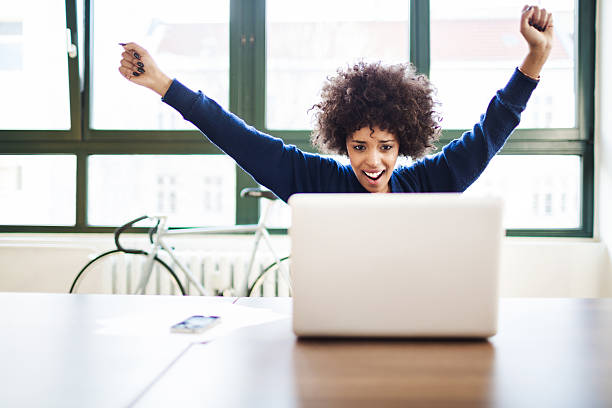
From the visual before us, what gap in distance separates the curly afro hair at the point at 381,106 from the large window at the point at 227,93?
134 centimetres

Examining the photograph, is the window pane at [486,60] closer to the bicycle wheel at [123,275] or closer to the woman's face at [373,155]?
the woman's face at [373,155]

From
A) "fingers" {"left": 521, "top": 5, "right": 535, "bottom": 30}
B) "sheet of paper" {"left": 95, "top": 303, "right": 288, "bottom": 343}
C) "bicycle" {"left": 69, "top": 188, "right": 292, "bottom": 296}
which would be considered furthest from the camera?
"bicycle" {"left": 69, "top": 188, "right": 292, "bottom": 296}

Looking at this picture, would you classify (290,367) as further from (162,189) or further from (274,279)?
(162,189)

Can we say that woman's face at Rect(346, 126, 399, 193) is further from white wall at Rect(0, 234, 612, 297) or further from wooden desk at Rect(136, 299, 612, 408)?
white wall at Rect(0, 234, 612, 297)

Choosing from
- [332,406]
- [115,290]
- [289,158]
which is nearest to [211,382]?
[332,406]

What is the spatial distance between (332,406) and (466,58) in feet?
9.24

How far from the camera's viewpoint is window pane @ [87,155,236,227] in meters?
3.13

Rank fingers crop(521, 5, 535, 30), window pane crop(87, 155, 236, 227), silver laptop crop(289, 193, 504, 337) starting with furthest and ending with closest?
window pane crop(87, 155, 236, 227) → fingers crop(521, 5, 535, 30) → silver laptop crop(289, 193, 504, 337)

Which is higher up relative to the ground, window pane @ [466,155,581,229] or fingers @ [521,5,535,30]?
fingers @ [521,5,535,30]

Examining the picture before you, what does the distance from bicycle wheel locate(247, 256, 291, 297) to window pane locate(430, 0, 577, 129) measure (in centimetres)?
124

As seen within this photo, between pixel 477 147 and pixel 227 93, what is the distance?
1.84 m

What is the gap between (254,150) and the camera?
1523 mm

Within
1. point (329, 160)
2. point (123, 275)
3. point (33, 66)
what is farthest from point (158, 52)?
point (329, 160)

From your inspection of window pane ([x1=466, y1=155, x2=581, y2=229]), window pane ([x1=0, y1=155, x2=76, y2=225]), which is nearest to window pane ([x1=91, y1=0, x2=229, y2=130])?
window pane ([x1=0, y1=155, x2=76, y2=225])
